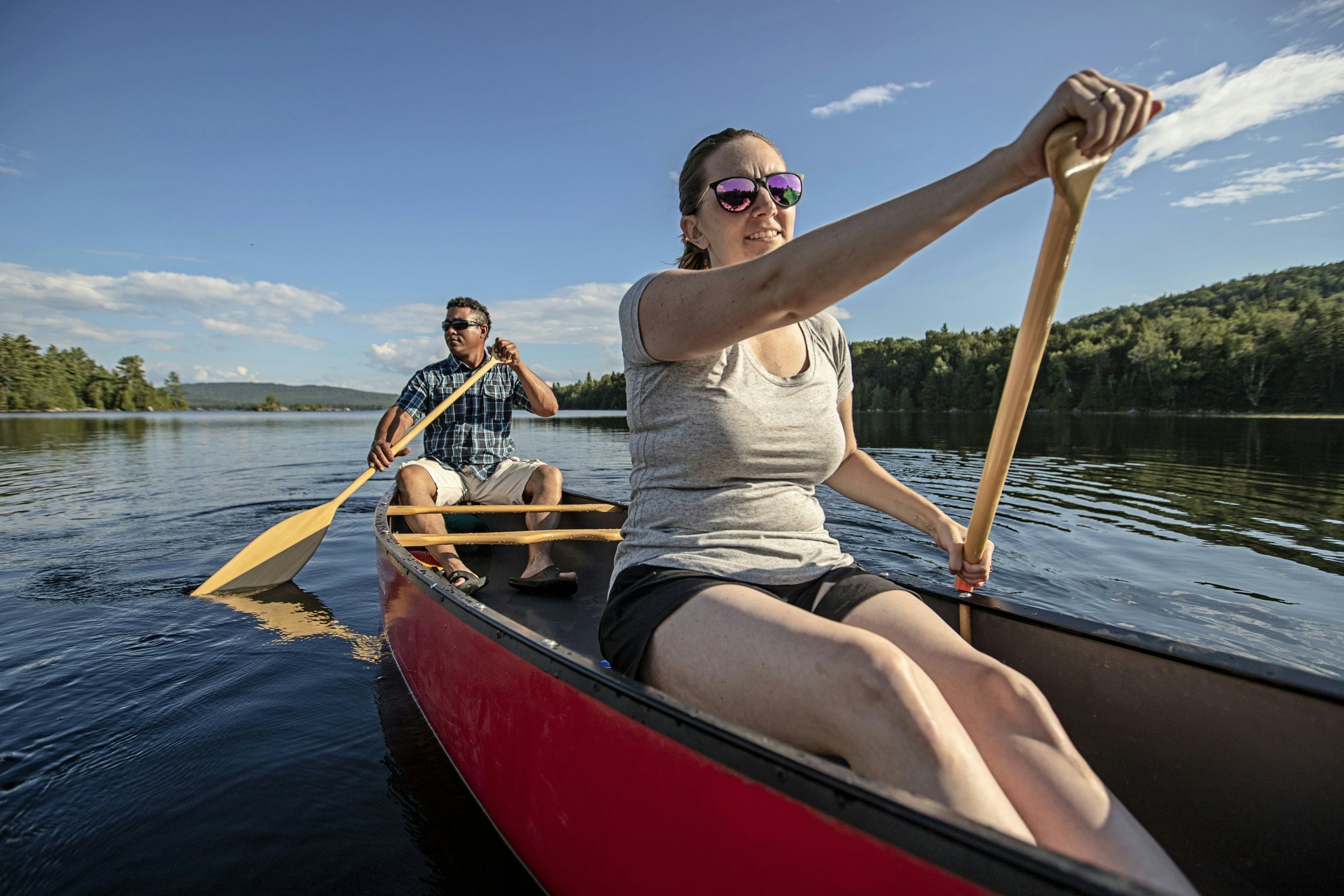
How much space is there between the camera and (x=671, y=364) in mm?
1521

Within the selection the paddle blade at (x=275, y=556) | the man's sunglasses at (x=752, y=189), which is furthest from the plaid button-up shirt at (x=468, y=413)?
the man's sunglasses at (x=752, y=189)

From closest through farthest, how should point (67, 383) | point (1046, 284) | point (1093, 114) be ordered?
point (1093, 114)
point (1046, 284)
point (67, 383)

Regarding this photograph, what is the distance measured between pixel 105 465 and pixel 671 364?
1947 centimetres

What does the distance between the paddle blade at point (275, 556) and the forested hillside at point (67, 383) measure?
113457mm

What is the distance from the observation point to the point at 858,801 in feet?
3.46

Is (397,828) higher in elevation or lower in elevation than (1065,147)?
lower

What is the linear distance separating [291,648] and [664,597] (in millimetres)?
4095

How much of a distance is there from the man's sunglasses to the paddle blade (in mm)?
5450

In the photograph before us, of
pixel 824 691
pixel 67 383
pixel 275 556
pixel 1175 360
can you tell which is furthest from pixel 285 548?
pixel 67 383

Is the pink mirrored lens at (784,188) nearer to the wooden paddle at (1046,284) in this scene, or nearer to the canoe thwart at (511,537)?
the wooden paddle at (1046,284)

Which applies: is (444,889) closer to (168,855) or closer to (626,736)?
(168,855)

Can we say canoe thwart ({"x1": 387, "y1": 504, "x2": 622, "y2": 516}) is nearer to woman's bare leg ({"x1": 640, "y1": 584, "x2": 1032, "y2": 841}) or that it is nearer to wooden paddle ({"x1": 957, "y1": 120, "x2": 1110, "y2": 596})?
woman's bare leg ({"x1": 640, "y1": 584, "x2": 1032, "y2": 841})

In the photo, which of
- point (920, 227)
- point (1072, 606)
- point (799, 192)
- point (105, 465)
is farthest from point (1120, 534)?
point (105, 465)

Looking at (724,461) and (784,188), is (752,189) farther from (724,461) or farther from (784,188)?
(724,461)
